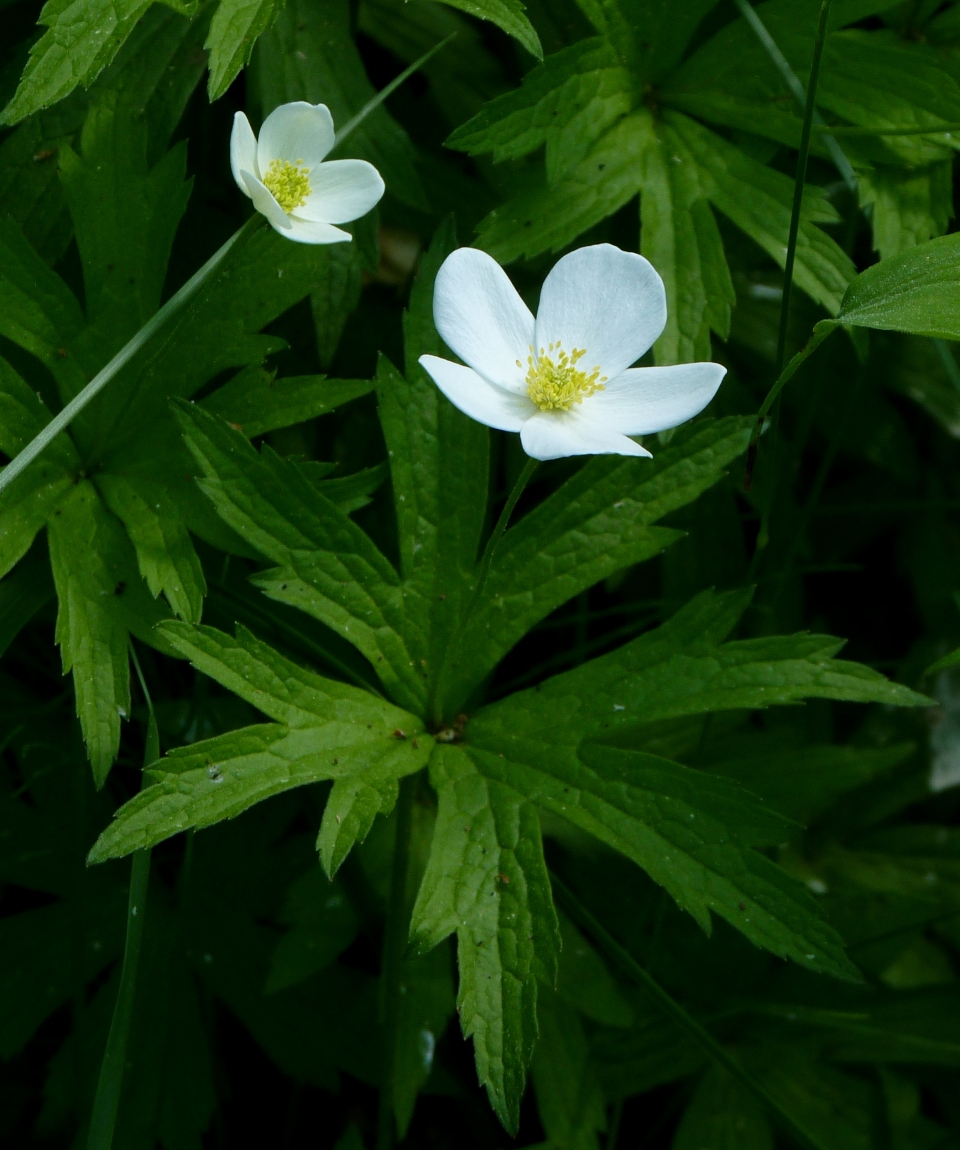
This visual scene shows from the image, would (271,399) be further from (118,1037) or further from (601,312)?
(118,1037)

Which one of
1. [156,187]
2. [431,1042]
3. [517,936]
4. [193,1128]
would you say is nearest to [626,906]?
[431,1042]

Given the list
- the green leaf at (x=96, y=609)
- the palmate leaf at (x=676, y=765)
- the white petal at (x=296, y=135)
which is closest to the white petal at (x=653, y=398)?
the palmate leaf at (x=676, y=765)

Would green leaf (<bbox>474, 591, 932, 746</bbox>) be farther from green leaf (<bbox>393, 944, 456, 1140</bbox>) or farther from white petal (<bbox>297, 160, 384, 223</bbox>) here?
white petal (<bbox>297, 160, 384, 223</bbox>)

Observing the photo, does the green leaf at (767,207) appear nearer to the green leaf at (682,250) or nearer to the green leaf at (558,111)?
the green leaf at (682,250)

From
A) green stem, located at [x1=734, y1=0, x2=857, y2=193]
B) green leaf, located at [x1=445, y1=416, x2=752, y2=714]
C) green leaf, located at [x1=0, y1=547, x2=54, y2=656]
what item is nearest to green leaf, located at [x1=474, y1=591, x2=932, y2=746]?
green leaf, located at [x1=445, y1=416, x2=752, y2=714]

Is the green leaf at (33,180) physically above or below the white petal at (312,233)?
above

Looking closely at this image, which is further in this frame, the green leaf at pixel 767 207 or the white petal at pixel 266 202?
the green leaf at pixel 767 207

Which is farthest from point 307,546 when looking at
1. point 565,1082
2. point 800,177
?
point 565,1082
